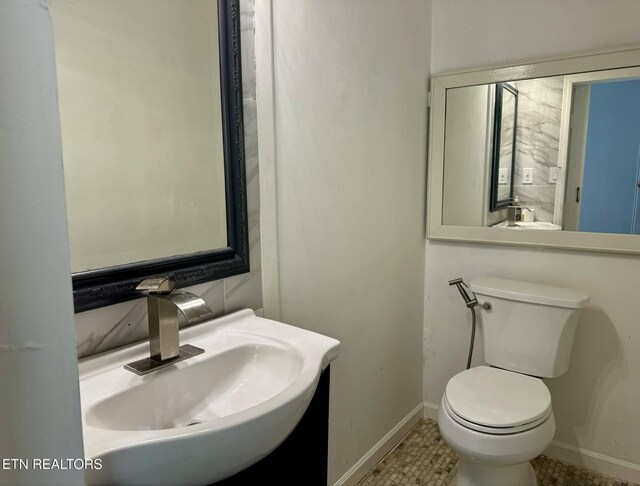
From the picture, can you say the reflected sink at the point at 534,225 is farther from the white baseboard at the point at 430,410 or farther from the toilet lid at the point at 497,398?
the white baseboard at the point at 430,410

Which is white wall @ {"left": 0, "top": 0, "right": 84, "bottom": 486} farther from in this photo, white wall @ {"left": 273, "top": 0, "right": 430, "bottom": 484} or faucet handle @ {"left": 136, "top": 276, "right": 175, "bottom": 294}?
white wall @ {"left": 273, "top": 0, "right": 430, "bottom": 484}

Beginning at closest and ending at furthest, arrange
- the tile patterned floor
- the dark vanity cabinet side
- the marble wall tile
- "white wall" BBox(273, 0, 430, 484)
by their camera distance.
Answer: the dark vanity cabinet side → the marble wall tile → "white wall" BBox(273, 0, 430, 484) → the tile patterned floor

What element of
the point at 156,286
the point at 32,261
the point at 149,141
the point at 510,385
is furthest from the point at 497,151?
the point at 32,261

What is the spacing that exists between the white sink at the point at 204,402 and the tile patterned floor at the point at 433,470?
1.05m

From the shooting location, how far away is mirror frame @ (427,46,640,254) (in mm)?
1686

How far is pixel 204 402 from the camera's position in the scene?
0.97m

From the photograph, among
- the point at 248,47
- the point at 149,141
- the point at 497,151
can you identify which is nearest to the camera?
the point at 149,141

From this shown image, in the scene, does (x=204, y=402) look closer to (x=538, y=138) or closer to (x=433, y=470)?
(x=433, y=470)

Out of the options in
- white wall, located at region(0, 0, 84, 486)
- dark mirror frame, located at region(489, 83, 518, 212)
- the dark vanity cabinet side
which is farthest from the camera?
dark mirror frame, located at region(489, 83, 518, 212)

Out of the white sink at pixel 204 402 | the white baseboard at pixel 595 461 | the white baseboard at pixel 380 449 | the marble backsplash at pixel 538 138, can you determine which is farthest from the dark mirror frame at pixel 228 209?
the white baseboard at pixel 595 461

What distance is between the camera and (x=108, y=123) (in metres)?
0.95

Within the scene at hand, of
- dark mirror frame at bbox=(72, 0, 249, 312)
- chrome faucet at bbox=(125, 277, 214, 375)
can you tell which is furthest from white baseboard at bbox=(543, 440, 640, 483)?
chrome faucet at bbox=(125, 277, 214, 375)

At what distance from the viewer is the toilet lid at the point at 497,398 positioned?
1390 millimetres

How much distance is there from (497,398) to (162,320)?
1172 mm
